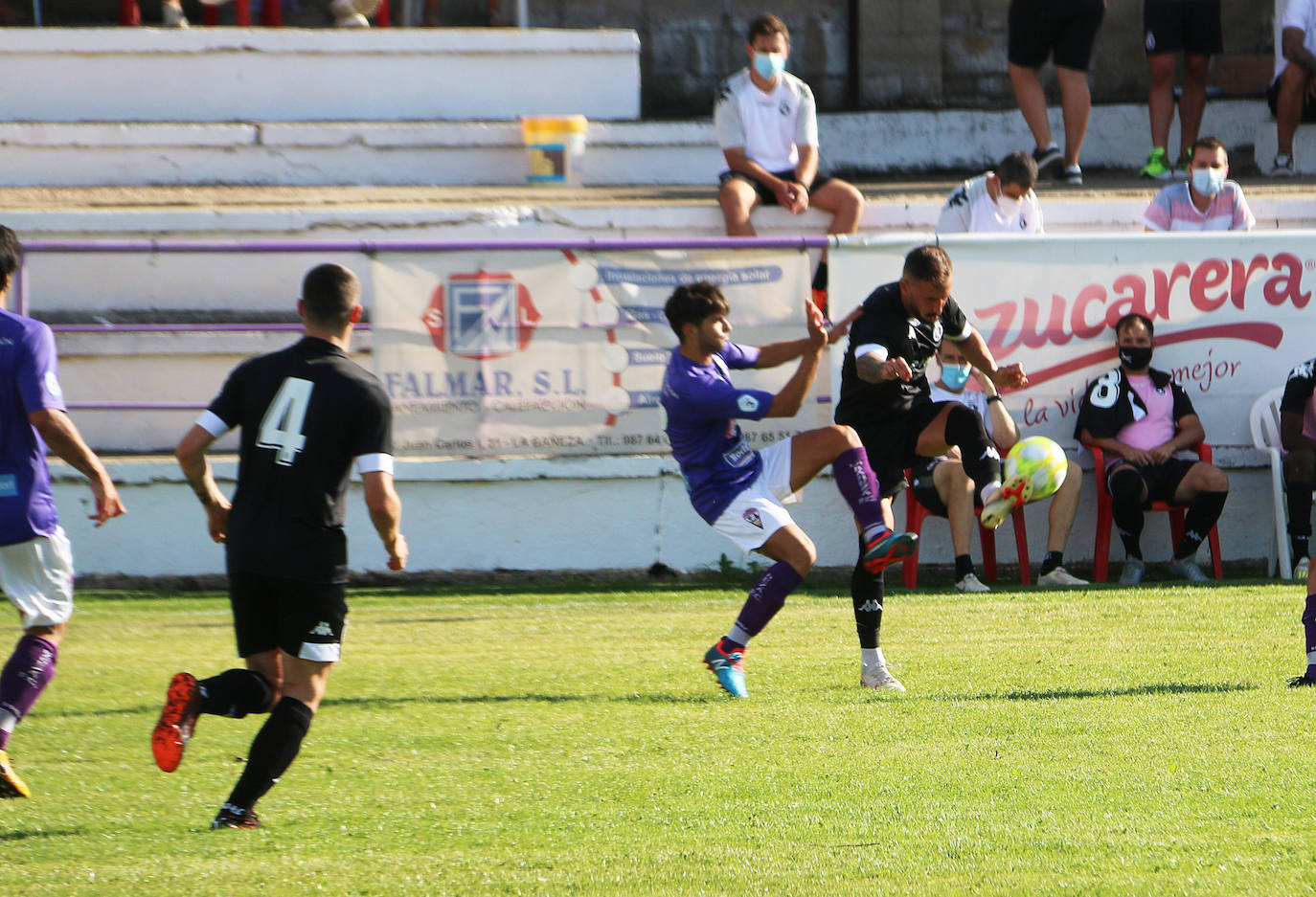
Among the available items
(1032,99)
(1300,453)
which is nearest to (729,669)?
(1300,453)

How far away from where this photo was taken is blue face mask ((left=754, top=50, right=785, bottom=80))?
12422 mm

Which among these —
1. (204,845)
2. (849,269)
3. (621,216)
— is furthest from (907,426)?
(621,216)

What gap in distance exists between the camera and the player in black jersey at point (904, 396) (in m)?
6.98

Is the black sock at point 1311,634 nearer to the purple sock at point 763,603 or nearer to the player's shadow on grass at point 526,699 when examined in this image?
the purple sock at point 763,603

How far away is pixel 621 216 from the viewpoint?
13070mm

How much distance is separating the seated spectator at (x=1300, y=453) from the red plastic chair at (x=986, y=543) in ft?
5.63

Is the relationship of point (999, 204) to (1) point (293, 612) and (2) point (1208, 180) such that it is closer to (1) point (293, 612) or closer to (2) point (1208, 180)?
(2) point (1208, 180)

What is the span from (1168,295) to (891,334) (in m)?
4.14

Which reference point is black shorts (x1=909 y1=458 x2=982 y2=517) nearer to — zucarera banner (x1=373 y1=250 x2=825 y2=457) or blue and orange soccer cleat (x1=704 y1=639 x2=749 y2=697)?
zucarera banner (x1=373 y1=250 x2=825 y2=457)

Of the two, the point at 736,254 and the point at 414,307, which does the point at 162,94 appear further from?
the point at 736,254

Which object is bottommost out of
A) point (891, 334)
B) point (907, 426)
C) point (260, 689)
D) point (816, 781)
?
point (816, 781)

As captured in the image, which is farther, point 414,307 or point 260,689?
point 414,307

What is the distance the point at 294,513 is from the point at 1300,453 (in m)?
7.37

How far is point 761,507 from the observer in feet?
22.7
